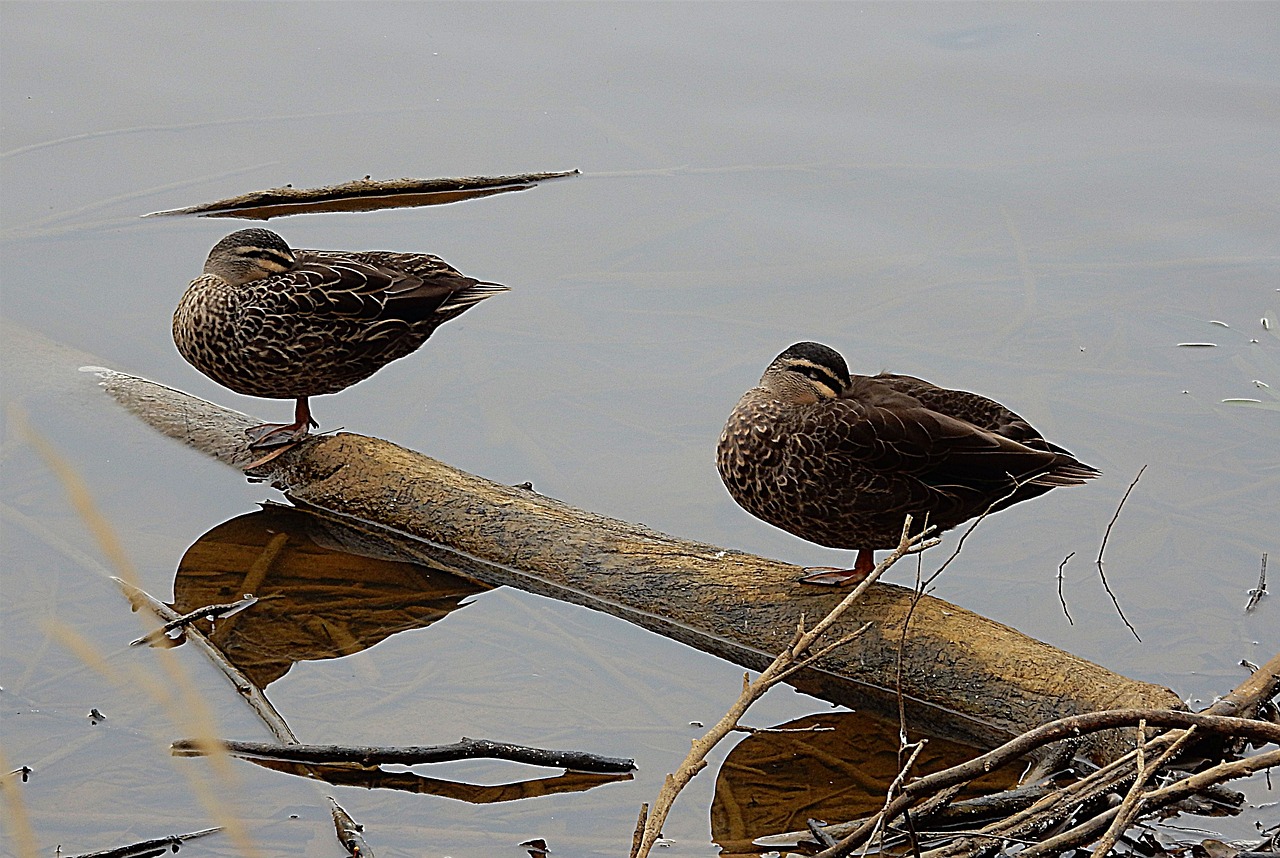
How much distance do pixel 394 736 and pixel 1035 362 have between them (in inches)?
148

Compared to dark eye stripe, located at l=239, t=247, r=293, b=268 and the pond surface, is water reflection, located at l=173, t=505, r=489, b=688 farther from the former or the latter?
dark eye stripe, located at l=239, t=247, r=293, b=268

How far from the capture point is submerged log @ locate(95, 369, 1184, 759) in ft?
14.3

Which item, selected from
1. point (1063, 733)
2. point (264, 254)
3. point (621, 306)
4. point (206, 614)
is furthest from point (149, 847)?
point (621, 306)

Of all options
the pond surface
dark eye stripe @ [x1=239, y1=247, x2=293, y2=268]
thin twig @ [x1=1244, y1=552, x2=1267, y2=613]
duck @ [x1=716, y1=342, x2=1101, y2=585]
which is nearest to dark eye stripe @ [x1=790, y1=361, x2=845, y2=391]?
duck @ [x1=716, y1=342, x2=1101, y2=585]

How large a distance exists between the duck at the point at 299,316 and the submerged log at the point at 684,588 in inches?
10.0

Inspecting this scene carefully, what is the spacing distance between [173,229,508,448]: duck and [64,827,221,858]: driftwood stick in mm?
2076

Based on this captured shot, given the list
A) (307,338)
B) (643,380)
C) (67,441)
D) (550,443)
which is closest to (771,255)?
(643,380)

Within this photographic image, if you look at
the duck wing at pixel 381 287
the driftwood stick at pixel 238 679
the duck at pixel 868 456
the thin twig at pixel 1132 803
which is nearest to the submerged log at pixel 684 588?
the duck at pixel 868 456

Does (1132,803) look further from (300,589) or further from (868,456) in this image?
(300,589)

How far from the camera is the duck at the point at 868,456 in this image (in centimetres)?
454

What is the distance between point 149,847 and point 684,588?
184cm

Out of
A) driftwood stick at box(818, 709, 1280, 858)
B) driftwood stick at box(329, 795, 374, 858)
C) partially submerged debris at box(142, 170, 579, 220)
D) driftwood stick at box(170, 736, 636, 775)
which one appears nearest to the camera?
driftwood stick at box(818, 709, 1280, 858)

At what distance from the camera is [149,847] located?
3.65m

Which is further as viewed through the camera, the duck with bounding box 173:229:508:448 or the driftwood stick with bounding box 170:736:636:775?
the duck with bounding box 173:229:508:448
